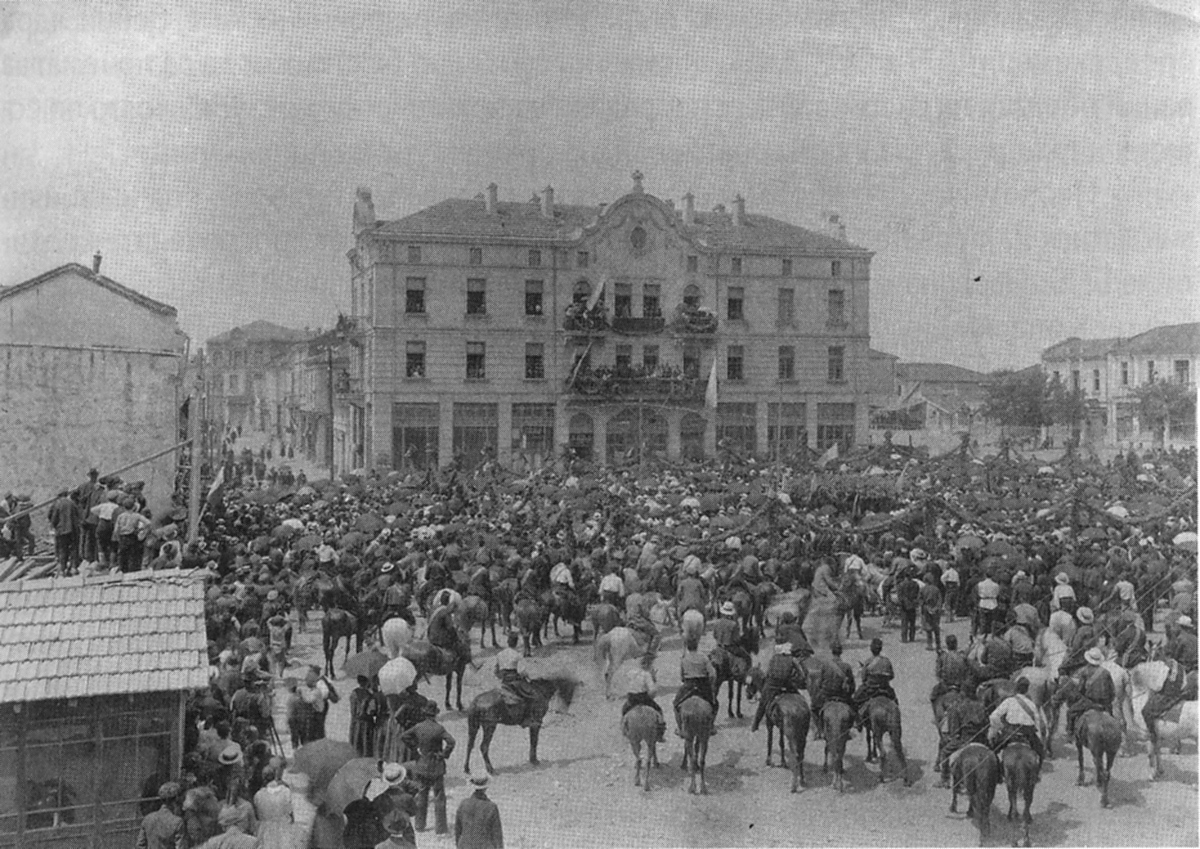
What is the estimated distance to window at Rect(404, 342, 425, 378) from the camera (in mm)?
35188

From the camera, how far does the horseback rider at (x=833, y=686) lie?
10.4m

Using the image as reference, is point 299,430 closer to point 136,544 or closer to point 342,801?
point 136,544

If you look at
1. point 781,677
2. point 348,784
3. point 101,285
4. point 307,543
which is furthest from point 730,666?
point 101,285

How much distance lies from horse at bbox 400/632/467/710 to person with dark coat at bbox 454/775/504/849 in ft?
12.7

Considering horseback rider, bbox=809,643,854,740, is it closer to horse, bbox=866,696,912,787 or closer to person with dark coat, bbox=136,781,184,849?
horse, bbox=866,696,912,787

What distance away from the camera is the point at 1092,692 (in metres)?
10.1

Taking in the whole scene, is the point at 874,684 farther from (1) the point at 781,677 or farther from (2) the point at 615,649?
(2) the point at 615,649

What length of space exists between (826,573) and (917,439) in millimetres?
41590

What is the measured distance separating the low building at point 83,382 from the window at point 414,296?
14.0 metres

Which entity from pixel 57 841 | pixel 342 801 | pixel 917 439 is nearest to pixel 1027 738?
pixel 342 801

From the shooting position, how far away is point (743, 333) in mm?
38062

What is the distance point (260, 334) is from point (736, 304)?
144 feet

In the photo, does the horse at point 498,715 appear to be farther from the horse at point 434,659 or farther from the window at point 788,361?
the window at point 788,361

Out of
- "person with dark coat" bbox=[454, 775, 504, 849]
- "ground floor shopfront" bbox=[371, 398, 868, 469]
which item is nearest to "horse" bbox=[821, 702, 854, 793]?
"person with dark coat" bbox=[454, 775, 504, 849]
